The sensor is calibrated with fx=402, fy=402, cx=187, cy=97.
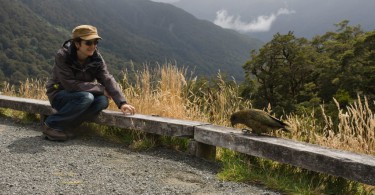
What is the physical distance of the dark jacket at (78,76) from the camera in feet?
16.3

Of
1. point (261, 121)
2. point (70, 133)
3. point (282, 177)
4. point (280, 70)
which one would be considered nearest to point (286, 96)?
point (280, 70)

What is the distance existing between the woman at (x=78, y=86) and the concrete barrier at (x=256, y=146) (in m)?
0.22

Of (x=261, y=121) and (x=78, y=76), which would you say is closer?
(x=261, y=121)

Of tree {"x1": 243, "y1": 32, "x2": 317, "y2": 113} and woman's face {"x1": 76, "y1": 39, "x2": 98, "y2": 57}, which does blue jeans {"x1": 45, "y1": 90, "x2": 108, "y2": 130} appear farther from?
tree {"x1": 243, "y1": 32, "x2": 317, "y2": 113}

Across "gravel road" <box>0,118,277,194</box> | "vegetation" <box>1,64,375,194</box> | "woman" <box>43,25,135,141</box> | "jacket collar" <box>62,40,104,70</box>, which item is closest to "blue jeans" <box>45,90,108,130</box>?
"woman" <box>43,25,135,141</box>

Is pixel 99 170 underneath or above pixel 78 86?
underneath

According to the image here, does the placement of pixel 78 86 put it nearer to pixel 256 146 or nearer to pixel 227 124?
pixel 227 124

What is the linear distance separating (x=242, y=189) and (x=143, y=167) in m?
1.08

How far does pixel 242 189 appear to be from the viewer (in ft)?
11.1

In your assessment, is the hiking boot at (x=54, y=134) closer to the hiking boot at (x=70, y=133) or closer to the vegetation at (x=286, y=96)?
the hiking boot at (x=70, y=133)

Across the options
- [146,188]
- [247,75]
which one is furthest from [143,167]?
[247,75]

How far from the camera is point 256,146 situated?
3756 mm

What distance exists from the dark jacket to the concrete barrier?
318mm

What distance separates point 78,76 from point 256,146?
8.40 ft
